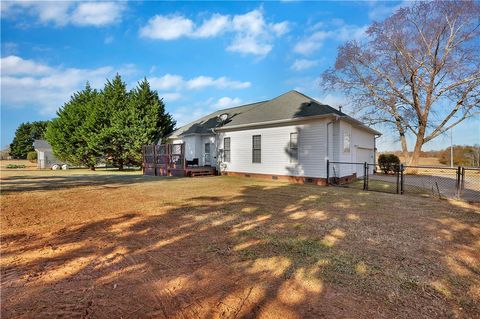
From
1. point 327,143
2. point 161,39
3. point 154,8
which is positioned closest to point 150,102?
point 161,39

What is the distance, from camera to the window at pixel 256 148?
46.0 feet

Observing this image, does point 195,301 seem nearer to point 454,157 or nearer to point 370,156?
point 370,156

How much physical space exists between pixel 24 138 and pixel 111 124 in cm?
4778

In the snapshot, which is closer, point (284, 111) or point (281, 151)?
point (281, 151)

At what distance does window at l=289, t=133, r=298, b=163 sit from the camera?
40.9 feet

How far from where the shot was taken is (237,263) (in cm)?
310

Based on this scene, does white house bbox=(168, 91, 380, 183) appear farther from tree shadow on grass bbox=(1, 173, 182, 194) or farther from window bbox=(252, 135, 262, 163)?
tree shadow on grass bbox=(1, 173, 182, 194)

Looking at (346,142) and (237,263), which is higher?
(346,142)

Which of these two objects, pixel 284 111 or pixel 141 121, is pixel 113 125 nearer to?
pixel 141 121

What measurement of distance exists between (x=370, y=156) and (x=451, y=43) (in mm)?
9618

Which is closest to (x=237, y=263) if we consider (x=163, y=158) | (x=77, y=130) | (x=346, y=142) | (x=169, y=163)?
(x=346, y=142)

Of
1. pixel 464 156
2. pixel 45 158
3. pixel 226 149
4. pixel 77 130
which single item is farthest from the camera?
pixel 45 158

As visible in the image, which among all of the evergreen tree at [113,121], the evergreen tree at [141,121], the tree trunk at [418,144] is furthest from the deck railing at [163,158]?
the tree trunk at [418,144]

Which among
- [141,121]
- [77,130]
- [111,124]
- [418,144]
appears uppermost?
[141,121]
